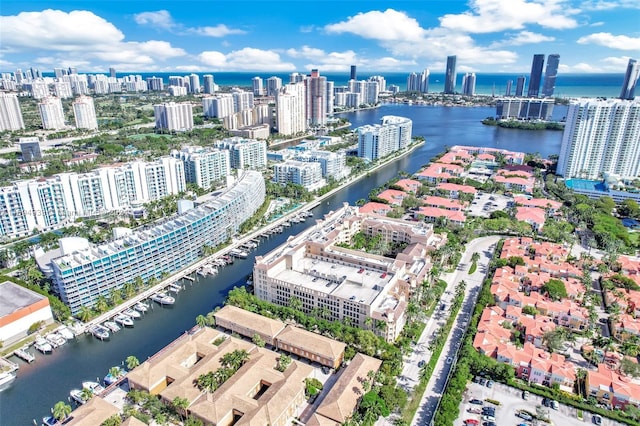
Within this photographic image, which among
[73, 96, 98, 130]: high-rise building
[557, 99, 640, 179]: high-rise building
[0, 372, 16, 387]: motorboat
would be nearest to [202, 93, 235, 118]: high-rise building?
[73, 96, 98, 130]: high-rise building

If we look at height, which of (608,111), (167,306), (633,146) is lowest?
(167,306)

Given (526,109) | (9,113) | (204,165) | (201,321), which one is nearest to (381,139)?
(204,165)

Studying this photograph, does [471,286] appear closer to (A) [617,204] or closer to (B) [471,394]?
(B) [471,394]

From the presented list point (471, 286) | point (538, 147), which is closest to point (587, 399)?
point (471, 286)

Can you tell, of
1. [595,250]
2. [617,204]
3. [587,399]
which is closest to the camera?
[587,399]

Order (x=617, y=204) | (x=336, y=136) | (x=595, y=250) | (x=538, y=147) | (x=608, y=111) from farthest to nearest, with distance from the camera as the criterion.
Answer: 1. (x=336, y=136)
2. (x=538, y=147)
3. (x=608, y=111)
4. (x=617, y=204)
5. (x=595, y=250)

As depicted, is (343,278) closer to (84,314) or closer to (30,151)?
(84,314)

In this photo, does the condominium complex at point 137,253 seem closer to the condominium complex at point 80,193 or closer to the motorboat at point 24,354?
the motorboat at point 24,354
